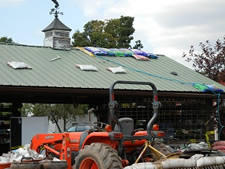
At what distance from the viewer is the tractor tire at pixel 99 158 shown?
862cm

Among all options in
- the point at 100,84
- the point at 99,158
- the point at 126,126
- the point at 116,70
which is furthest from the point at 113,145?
the point at 116,70

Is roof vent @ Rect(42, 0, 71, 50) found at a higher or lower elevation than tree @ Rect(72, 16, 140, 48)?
lower

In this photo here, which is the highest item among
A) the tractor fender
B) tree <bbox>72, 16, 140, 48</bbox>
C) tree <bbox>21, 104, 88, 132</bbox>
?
tree <bbox>72, 16, 140, 48</bbox>

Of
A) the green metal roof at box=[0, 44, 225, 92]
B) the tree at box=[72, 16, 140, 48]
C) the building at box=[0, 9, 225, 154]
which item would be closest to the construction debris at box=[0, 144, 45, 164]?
the green metal roof at box=[0, 44, 225, 92]

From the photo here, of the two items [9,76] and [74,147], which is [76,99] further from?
[74,147]

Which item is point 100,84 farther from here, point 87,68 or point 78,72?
point 87,68

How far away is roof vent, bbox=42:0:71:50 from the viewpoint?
22.6 meters

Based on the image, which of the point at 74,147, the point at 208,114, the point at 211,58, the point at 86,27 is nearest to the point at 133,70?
the point at 208,114

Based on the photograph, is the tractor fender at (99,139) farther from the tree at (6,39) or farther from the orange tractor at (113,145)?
the tree at (6,39)

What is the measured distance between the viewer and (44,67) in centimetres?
1836

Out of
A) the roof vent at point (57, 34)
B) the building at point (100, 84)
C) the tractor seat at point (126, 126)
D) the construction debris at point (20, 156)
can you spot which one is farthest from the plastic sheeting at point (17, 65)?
the tractor seat at point (126, 126)

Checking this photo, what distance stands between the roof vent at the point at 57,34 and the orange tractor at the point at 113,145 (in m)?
11.9

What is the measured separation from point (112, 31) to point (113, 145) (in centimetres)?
4197

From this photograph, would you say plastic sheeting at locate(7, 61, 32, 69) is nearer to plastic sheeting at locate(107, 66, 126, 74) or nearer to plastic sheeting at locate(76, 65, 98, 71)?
plastic sheeting at locate(76, 65, 98, 71)
